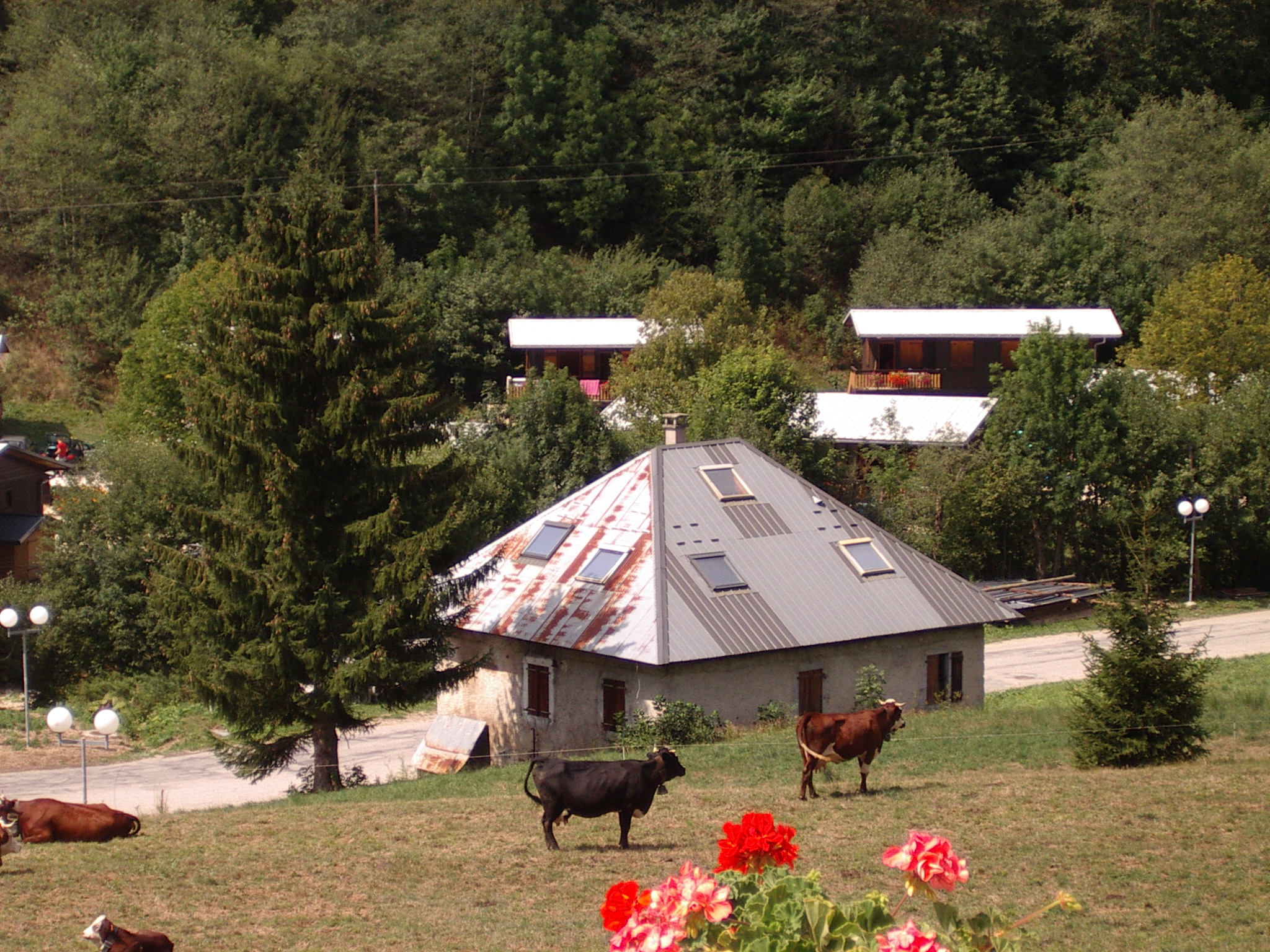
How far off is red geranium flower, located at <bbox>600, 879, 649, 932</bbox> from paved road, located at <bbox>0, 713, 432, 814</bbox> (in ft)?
59.9

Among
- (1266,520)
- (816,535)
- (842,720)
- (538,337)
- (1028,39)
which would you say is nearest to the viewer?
(842,720)

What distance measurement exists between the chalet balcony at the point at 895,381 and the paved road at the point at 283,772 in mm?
21472

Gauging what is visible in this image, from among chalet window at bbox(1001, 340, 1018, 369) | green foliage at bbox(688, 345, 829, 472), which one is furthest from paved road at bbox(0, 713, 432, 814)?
chalet window at bbox(1001, 340, 1018, 369)

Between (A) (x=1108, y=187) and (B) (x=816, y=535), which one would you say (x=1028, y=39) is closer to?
(A) (x=1108, y=187)

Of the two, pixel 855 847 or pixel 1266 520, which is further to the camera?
pixel 1266 520

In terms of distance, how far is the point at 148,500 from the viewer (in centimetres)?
3578

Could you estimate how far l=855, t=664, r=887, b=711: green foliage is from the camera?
25.3 metres

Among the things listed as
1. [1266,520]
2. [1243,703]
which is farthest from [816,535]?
[1266,520]

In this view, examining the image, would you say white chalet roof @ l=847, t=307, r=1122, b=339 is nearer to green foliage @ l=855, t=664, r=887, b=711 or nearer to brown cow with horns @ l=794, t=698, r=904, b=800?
green foliage @ l=855, t=664, r=887, b=711

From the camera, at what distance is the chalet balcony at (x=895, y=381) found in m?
57.9

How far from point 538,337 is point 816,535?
32.8 meters

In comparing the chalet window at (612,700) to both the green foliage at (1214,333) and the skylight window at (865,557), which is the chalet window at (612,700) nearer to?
the skylight window at (865,557)

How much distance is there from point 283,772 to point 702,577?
9499mm

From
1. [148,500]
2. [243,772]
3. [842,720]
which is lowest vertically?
[243,772]
